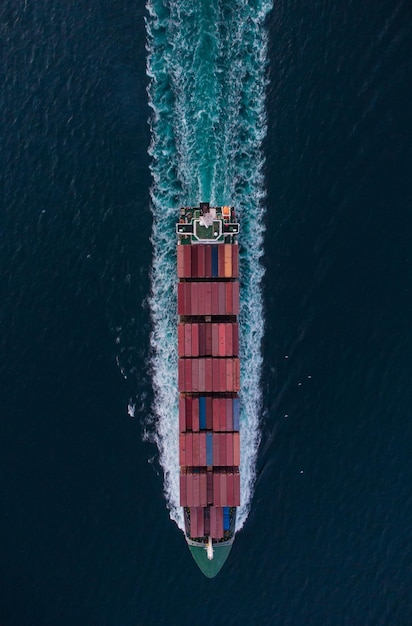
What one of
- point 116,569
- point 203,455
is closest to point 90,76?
point 203,455

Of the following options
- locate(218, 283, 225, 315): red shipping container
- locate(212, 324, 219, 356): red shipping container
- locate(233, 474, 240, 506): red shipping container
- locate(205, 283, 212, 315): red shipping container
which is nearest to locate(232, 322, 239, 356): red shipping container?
locate(218, 283, 225, 315): red shipping container

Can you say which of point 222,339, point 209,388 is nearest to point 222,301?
point 222,339

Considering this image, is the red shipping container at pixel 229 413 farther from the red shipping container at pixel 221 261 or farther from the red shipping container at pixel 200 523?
the red shipping container at pixel 221 261

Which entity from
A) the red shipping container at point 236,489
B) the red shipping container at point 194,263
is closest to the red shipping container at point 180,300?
the red shipping container at point 194,263

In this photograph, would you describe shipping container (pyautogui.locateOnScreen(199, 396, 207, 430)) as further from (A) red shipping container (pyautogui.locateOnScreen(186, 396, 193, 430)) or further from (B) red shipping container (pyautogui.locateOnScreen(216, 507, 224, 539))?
(B) red shipping container (pyautogui.locateOnScreen(216, 507, 224, 539))

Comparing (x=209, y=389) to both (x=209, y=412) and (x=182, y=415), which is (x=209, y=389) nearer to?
(x=209, y=412)
